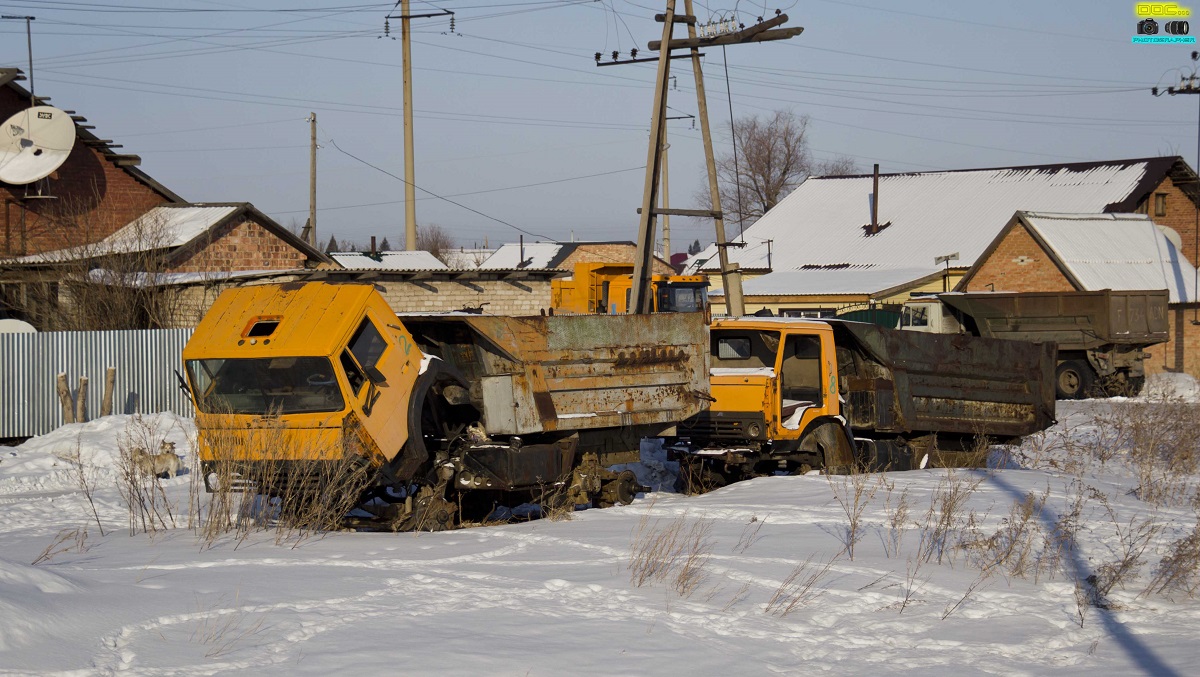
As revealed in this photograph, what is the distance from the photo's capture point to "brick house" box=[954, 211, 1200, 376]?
123 feet

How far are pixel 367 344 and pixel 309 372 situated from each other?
1.94 feet

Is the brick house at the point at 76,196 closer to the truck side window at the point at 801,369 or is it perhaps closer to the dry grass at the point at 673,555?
the truck side window at the point at 801,369

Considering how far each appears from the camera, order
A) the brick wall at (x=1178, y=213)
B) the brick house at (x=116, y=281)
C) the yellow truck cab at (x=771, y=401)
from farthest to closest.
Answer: the brick wall at (x=1178, y=213) → the brick house at (x=116, y=281) → the yellow truck cab at (x=771, y=401)

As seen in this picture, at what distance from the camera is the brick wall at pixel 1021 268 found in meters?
38.4

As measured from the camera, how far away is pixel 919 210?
52.6m

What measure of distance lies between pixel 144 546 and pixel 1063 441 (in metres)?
15.0

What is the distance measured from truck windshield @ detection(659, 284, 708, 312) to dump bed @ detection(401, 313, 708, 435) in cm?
1114

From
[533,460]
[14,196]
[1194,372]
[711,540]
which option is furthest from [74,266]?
[1194,372]

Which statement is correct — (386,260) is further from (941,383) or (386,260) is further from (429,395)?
(429,395)

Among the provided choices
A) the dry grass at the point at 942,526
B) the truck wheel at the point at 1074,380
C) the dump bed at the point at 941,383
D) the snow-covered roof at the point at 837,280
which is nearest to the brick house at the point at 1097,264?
the snow-covered roof at the point at 837,280

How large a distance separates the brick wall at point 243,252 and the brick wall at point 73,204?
9.60 feet

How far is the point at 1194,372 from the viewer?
37250 mm

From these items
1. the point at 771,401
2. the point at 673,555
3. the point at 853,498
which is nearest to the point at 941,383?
the point at 771,401

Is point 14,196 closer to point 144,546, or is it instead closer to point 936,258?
point 144,546
